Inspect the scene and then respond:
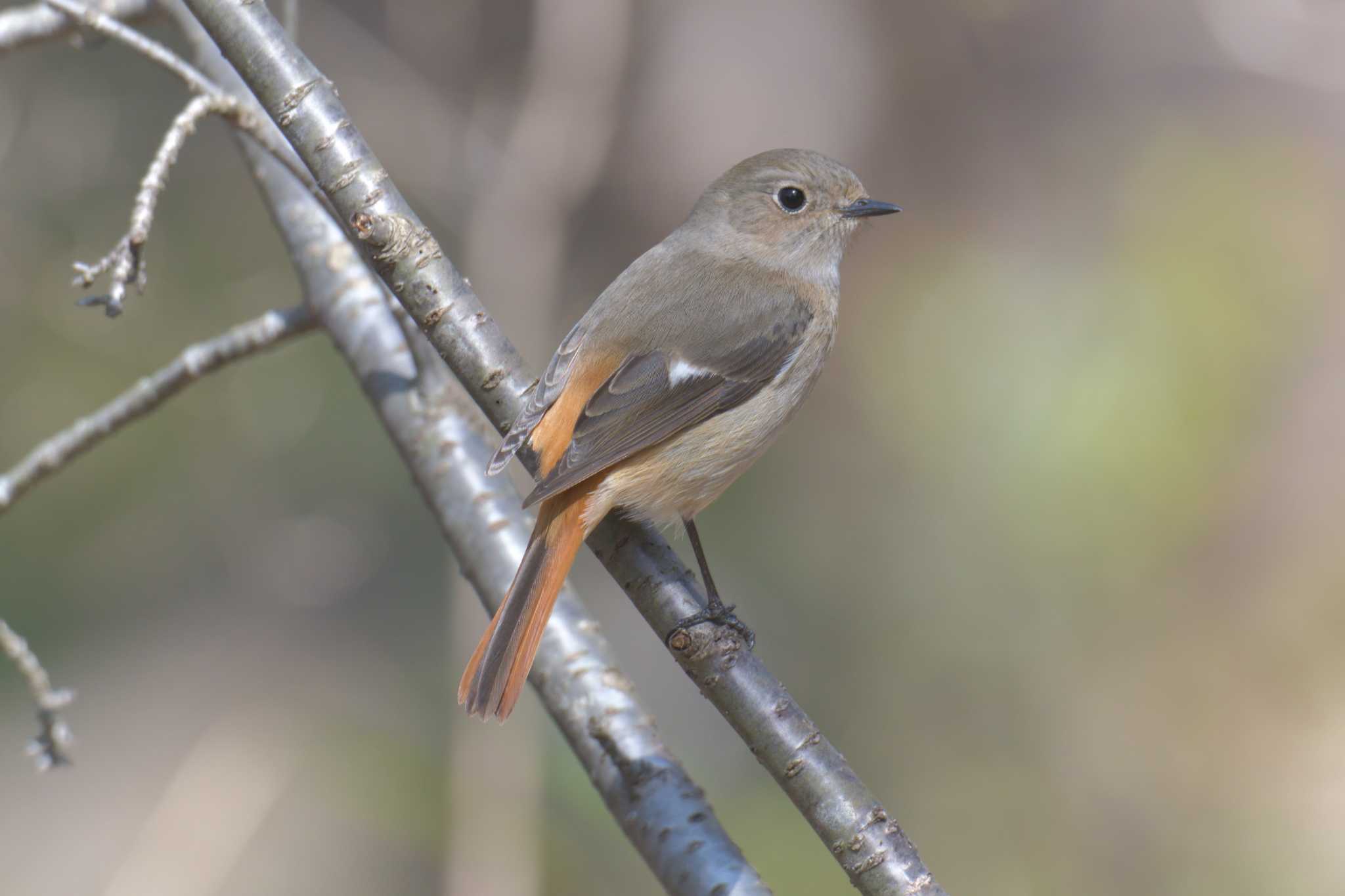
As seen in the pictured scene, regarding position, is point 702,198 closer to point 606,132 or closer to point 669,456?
point 669,456

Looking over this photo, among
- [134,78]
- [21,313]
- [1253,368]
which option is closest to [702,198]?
[1253,368]

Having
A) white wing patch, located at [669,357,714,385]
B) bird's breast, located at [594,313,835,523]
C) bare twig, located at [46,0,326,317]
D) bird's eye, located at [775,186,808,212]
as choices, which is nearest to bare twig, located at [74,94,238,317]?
bare twig, located at [46,0,326,317]

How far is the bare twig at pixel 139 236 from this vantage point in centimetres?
184

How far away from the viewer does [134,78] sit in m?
5.77

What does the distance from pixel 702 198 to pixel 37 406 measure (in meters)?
3.22

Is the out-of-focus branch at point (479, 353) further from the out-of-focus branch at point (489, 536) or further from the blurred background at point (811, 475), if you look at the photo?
the blurred background at point (811, 475)

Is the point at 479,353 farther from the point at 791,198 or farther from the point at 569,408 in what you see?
the point at 791,198

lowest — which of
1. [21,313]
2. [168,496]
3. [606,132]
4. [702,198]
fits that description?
[702,198]

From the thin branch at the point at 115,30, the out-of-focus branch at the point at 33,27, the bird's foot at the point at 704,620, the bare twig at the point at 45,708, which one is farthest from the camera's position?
the out-of-focus branch at the point at 33,27

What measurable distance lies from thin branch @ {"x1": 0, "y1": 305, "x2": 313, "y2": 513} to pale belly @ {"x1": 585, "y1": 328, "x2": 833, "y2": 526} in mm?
808

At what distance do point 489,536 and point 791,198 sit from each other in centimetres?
125

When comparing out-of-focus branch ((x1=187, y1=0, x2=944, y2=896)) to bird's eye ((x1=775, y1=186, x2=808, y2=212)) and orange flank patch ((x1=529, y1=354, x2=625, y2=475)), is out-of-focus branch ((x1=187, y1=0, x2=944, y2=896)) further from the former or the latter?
bird's eye ((x1=775, y1=186, x2=808, y2=212))

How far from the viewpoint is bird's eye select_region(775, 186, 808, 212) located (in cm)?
324

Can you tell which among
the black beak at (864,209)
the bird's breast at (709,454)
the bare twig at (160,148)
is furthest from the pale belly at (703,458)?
the bare twig at (160,148)
